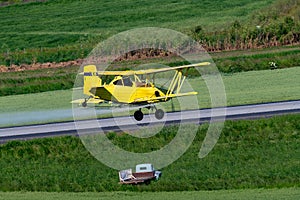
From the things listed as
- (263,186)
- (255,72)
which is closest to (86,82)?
(263,186)

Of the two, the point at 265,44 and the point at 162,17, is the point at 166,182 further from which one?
the point at 162,17

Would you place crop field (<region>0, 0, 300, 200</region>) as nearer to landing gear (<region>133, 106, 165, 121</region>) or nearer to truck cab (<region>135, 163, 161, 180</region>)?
truck cab (<region>135, 163, 161, 180</region>)

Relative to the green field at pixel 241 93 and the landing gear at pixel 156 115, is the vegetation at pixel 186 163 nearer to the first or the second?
the landing gear at pixel 156 115

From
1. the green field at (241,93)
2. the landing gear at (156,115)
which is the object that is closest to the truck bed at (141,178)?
the landing gear at (156,115)

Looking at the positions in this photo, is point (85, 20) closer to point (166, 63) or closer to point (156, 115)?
point (166, 63)

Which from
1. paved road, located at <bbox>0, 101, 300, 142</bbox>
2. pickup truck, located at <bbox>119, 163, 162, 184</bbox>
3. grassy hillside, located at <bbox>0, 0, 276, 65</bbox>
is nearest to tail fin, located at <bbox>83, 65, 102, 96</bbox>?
paved road, located at <bbox>0, 101, 300, 142</bbox>
